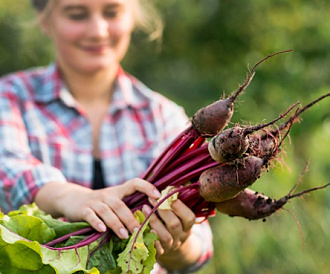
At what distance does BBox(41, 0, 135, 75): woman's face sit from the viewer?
229cm

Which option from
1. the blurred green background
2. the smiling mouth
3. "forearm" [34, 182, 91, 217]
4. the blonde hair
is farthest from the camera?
the blurred green background

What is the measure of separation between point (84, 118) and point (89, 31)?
35 centimetres

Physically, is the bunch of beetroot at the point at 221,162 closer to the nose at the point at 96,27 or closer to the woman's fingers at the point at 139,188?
the woman's fingers at the point at 139,188

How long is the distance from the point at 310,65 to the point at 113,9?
2.05 m

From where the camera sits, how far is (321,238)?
420 centimetres

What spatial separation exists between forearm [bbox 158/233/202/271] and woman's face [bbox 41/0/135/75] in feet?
2.62

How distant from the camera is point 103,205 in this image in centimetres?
169

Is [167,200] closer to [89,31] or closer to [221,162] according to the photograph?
[221,162]

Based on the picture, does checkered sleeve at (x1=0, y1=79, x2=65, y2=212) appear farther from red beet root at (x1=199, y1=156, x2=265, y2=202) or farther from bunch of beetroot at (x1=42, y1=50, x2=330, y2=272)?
red beet root at (x1=199, y1=156, x2=265, y2=202)

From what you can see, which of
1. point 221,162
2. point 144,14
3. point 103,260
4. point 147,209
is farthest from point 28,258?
point 144,14

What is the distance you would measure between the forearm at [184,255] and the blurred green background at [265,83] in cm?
161

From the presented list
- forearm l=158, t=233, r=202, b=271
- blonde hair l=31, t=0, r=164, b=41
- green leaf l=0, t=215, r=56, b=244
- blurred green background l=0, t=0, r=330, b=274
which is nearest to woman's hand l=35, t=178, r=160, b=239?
green leaf l=0, t=215, r=56, b=244

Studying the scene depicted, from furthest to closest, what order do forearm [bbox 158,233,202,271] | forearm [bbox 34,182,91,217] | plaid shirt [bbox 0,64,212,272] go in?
plaid shirt [bbox 0,64,212,272] → forearm [bbox 158,233,202,271] → forearm [bbox 34,182,91,217]

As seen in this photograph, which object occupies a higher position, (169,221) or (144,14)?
(144,14)
